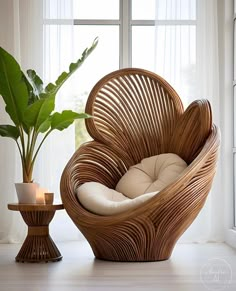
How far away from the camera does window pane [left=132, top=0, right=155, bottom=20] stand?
4.83 meters

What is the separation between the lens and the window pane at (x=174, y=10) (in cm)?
457

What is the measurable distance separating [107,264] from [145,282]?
0.62 meters

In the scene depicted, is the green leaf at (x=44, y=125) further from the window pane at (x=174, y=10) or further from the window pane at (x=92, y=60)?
the window pane at (x=174, y=10)

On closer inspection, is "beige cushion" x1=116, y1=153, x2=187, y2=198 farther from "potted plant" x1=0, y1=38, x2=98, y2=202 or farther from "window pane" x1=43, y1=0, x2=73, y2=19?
"window pane" x1=43, y1=0, x2=73, y2=19

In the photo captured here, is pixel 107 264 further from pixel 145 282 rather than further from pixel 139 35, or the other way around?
pixel 139 35

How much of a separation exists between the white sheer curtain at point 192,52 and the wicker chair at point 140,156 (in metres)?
0.47

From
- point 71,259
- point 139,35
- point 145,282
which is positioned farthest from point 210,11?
point 145,282

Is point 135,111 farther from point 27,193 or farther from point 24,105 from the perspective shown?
point 27,193

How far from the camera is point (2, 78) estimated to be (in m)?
3.56

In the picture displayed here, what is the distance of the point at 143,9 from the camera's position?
4836 mm

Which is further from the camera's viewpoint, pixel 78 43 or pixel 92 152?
pixel 78 43

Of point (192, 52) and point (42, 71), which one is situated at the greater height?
point (192, 52)

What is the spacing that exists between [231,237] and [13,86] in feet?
6.27
